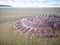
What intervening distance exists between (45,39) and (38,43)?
0.10 metres

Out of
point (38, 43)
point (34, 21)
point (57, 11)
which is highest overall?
point (57, 11)

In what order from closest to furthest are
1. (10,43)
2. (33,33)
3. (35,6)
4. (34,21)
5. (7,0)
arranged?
(10,43) → (33,33) → (34,21) → (35,6) → (7,0)

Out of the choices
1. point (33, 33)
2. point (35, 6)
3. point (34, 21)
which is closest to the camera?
point (33, 33)

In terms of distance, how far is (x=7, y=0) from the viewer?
212 centimetres

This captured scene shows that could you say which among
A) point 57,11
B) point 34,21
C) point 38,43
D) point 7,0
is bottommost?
point 38,43

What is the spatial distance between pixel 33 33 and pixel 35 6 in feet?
2.10

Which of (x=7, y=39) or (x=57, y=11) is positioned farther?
(x=57, y=11)

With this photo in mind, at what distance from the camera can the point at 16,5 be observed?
1995 mm

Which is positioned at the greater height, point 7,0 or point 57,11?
point 7,0

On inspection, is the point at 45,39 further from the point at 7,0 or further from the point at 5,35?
the point at 7,0

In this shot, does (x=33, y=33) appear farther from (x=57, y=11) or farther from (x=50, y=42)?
(x=57, y=11)

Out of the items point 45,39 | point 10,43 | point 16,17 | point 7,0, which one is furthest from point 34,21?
point 7,0

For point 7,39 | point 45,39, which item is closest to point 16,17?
point 7,39

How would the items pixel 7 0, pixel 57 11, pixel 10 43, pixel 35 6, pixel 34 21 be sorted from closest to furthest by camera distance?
1. pixel 10 43
2. pixel 34 21
3. pixel 57 11
4. pixel 35 6
5. pixel 7 0
